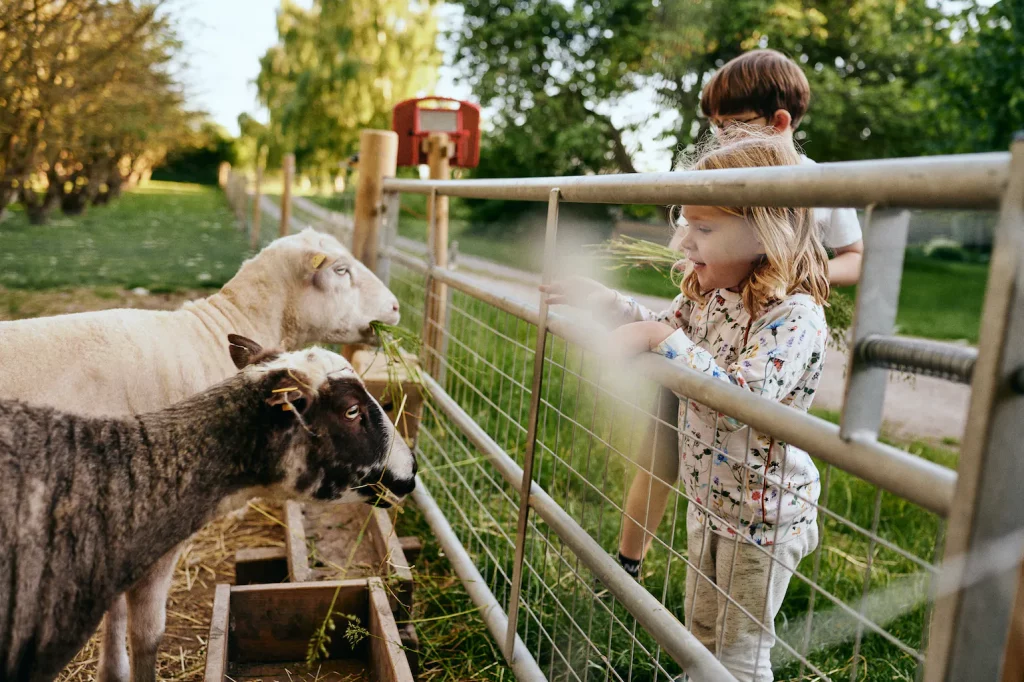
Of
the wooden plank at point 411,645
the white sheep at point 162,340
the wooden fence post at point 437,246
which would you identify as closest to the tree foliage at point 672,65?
the wooden fence post at point 437,246

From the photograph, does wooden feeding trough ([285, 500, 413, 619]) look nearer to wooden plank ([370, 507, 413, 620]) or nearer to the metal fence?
wooden plank ([370, 507, 413, 620])

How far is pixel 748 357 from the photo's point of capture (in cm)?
187

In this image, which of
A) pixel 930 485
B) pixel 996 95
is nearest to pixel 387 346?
pixel 930 485

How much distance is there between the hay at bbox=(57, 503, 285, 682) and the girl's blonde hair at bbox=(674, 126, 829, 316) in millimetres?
1769

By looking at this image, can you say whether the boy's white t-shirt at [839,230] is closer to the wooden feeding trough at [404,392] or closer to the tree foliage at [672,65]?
the wooden feeding trough at [404,392]

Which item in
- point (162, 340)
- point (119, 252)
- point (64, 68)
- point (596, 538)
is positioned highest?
point (64, 68)

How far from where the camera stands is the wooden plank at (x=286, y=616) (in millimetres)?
2789

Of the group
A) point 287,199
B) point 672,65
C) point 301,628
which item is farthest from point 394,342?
point 672,65

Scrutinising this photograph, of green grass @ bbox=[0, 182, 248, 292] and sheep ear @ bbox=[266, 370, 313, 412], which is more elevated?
sheep ear @ bbox=[266, 370, 313, 412]

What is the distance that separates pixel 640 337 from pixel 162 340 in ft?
6.60

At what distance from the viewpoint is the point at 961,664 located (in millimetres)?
1014

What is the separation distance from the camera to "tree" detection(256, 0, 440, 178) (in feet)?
93.1

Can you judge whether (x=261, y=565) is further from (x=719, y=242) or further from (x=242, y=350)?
(x=719, y=242)

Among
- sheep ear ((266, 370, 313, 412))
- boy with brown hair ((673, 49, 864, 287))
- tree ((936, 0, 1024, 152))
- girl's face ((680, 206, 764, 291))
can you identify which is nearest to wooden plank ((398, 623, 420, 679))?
sheep ear ((266, 370, 313, 412))
